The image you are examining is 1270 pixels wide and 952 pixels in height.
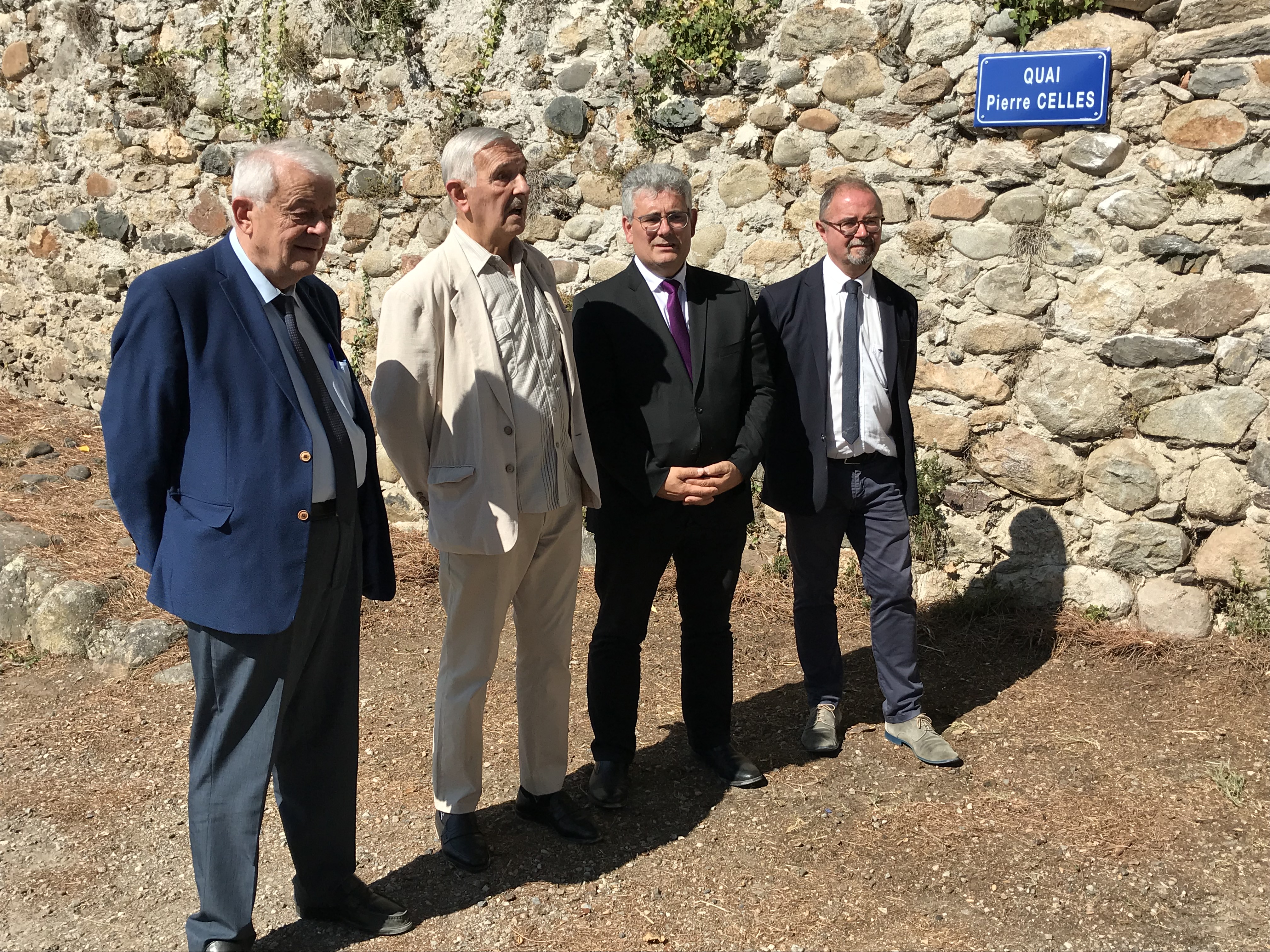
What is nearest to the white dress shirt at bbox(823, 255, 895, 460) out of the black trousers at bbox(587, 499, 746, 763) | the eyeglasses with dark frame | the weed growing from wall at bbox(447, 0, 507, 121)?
the eyeglasses with dark frame

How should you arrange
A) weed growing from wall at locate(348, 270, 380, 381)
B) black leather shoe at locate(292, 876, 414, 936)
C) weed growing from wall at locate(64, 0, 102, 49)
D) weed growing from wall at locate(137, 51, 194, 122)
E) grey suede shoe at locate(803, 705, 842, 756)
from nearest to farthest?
1. black leather shoe at locate(292, 876, 414, 936)
2. grey suede shoe at locate(803, 705, 842, 756)
3. weed growing from wall at locate(348, 270, 380, 381)
4. weed growing from wall at locate(137, 51, 194, 122)
5. weed growing from wall at locate(64, 0, 102, 49)

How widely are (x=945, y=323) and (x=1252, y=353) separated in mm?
1158

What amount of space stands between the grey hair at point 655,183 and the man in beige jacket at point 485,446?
346mm

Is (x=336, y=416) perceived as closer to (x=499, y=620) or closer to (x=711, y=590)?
(x=499, y=620)

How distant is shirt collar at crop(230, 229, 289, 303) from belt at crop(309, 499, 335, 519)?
0.48 m

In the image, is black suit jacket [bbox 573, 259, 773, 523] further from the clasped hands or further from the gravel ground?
the gravel ground

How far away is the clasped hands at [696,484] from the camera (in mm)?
3295

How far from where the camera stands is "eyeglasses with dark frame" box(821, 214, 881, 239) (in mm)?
3600

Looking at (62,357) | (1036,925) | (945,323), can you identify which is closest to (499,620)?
(1036,925)

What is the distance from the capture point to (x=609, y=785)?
348cm

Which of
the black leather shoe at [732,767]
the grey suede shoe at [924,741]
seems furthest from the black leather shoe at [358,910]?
the grey suede shoe at [924,741]

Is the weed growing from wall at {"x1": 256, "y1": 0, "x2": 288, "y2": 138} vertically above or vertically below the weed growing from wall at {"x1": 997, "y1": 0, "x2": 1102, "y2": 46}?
above

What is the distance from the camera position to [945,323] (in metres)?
4.76

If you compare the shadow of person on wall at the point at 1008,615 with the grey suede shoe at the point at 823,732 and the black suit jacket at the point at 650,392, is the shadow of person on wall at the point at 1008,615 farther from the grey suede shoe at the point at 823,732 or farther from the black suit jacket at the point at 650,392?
the black suit jacket at the point at 650,392
